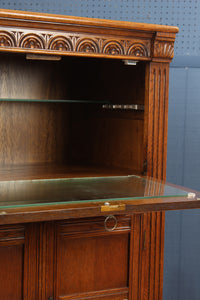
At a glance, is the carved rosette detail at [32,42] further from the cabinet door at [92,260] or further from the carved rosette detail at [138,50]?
the cabinet door at [92,260]

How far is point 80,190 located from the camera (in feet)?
6.18

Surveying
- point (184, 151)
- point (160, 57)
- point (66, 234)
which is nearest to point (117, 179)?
point (66, 234)

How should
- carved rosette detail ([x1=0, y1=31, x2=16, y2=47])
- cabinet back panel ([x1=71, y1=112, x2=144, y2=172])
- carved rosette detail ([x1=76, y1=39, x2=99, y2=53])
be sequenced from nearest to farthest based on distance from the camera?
carved rosette detail ([x1=0, y1=31, x2=16, y2=47]) < carved rosette detail ([x1=76, y1=39, x2=99, y2=53]) < cabinet back panel ([x1=71, y1=112, x2=144, y2=172])

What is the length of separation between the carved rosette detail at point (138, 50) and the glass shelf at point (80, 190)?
0.62 metres

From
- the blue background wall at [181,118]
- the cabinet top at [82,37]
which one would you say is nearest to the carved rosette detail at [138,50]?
the cabinet top at [82,37]

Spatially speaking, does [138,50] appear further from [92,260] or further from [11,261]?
[11,261]

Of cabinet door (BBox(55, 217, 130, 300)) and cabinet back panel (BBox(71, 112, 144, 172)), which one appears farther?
cabinet back panel (BBox(71, 112, 144, 172))

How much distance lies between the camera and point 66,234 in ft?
6.98

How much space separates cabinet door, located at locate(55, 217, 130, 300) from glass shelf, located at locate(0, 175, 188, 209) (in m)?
0.22

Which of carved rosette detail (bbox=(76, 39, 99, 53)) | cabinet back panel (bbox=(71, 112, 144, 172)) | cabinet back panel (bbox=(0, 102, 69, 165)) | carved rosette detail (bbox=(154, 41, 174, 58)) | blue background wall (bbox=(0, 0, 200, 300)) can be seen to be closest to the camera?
carved rosette detail (bbox=(76, 39, 99, 53))

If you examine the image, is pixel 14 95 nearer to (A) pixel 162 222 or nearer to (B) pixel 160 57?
(B) pixel 160 57

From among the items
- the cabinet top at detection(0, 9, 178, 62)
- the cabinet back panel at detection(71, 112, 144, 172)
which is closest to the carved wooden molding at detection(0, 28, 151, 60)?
the cabinet top at detection(0, 9, 178, 62)

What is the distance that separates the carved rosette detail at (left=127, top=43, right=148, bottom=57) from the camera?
2184mm

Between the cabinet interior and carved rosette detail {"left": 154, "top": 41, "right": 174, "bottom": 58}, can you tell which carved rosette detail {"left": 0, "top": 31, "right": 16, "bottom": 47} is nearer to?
the cabinet interior
